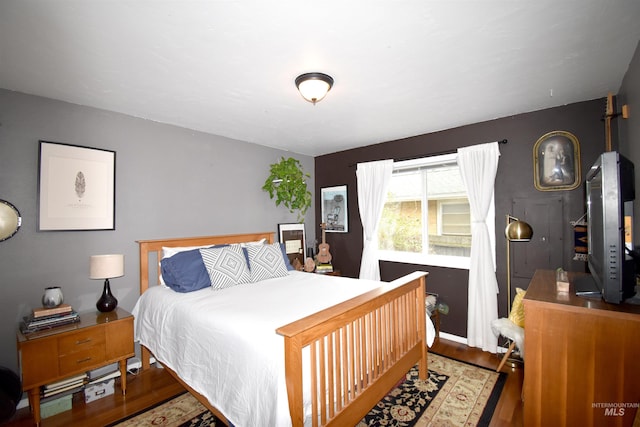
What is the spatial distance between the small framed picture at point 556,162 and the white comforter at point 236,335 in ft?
6.18

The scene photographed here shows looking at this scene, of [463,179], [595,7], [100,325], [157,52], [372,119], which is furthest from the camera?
[463,179]

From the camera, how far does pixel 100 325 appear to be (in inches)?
87.4

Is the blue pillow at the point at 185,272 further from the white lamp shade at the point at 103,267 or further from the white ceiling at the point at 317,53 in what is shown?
the white ceiling at the point at 317,53

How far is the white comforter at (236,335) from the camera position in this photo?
1477 mm

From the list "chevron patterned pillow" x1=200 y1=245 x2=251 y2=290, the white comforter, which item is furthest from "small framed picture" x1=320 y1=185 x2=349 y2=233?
"chevron patterned pillow" x1=200 y1=245 x2=251 y2=290

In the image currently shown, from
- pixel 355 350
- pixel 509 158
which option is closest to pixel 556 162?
pixel 509 158

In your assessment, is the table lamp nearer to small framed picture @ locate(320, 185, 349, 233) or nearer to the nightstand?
the nightstand

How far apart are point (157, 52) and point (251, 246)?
1.95m

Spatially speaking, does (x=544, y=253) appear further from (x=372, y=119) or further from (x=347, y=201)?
(x=347, y=201)

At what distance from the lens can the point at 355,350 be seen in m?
1.73

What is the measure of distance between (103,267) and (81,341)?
0.55m

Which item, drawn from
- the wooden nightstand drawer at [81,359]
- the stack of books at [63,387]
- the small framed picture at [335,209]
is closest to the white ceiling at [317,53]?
the small framed picture at [335,209]

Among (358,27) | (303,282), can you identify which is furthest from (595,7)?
(303,282)

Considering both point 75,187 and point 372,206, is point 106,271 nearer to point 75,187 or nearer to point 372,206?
point 75,187
